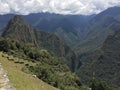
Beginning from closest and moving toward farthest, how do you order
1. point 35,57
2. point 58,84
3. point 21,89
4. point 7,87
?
1. point 7,87
2. point 21,89
3. point 58,84
4. point 35,57

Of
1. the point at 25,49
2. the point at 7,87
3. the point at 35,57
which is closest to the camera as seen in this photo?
the point at 7,87

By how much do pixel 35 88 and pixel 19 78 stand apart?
393 cm

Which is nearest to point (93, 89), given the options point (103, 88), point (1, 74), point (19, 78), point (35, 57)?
point (103, 88)

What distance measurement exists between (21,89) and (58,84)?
5493cm

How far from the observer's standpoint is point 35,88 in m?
54.1

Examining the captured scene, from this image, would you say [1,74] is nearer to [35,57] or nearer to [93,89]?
[93,89]

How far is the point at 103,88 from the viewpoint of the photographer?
152m

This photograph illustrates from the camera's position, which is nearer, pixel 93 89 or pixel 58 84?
pixel 58 84

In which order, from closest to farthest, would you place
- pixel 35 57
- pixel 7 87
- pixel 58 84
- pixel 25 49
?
pixel 7 87 → pixel 58 84 → pixel 35 57 → pixel 25 49

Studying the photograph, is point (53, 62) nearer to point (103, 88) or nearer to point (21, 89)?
point (103, 88)

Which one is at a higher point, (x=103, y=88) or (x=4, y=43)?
(x=4, y=43)

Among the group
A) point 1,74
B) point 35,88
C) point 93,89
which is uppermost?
point 1,74

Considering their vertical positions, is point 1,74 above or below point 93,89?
above

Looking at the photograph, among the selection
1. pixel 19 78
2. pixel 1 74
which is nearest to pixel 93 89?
pixel 19 78
